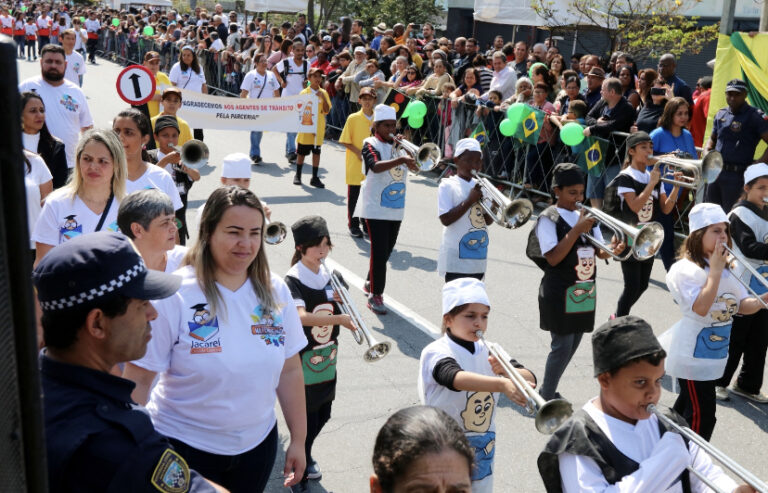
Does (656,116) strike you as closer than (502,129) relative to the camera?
Yes

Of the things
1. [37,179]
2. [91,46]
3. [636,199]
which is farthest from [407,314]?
[91,46]

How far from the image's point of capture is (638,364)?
291 cm

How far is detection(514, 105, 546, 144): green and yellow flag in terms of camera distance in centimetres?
1173

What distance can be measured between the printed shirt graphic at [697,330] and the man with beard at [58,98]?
5995mm

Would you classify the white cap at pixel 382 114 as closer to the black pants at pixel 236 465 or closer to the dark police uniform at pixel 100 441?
the black pants at pixel 236 465

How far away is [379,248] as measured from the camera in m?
7.66

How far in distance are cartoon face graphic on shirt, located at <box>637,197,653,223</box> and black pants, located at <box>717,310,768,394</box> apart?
1.52 m

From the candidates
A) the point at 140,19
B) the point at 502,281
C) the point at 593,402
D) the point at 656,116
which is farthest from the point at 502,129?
the point at 140,19

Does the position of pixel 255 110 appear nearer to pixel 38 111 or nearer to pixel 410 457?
pixel 38 111

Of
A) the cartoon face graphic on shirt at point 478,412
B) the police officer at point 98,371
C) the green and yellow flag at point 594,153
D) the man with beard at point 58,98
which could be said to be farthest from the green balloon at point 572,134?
the police officer at point 98,371

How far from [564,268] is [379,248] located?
2.58 metres

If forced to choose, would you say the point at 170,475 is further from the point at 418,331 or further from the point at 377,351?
the point at 418,331

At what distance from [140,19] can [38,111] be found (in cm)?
2895

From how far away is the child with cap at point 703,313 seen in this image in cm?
477
